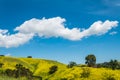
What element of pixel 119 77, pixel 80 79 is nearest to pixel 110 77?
pixel 119 77

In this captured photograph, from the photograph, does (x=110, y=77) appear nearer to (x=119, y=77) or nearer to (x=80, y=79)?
(x=119, y=77)

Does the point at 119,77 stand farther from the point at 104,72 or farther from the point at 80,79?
the point at 80,79

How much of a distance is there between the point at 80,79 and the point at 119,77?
933 inches

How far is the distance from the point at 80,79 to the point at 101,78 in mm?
13221

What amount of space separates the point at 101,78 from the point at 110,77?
5442 mm

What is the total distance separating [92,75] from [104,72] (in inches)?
297

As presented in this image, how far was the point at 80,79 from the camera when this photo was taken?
649 ft

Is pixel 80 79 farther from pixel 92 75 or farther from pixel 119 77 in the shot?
pixel 119 77

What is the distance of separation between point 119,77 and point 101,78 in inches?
415

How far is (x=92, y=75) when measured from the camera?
199250mm

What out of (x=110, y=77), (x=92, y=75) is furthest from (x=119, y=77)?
(x=92, y=75)

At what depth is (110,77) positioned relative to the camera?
7510 inches

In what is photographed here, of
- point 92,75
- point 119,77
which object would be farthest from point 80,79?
point 119,77

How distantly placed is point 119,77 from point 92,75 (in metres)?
17.5
